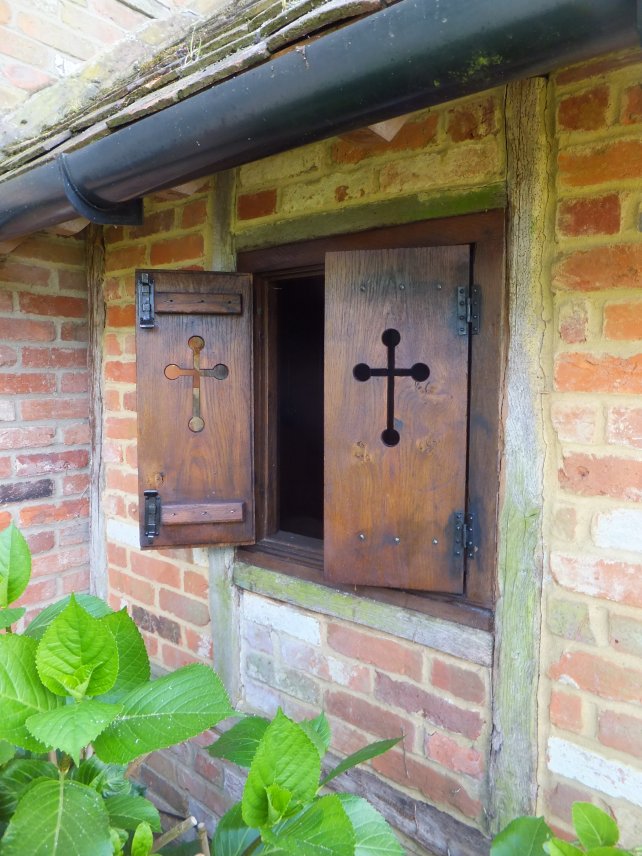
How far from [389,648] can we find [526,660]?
411 mm

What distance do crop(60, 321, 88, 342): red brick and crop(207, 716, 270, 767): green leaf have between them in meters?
1.84

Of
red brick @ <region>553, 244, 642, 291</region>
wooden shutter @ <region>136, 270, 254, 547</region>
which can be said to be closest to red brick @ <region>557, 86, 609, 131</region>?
red brick @ <region>553, 244, 642, 291</region>

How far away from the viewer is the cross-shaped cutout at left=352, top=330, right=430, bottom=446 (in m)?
1.55

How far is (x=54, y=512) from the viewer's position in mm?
2469

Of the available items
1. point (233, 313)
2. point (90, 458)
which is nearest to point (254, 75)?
point (233, 313)

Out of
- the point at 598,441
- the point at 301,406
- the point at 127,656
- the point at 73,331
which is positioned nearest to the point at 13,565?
the point at 127,656

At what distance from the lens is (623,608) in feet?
4.24

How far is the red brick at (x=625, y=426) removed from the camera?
1.25 m

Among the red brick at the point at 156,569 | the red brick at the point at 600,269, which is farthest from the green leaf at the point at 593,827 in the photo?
the red brick at the point at 156,569

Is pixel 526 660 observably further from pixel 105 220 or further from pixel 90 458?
pixel 90 458

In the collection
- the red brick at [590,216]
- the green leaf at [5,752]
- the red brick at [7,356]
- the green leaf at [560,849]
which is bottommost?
the green leaf at [560,849]

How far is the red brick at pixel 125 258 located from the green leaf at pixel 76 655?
174 centimetres

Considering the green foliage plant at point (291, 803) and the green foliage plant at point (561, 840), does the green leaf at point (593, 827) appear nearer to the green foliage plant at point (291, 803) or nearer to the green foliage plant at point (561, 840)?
the green foliage plant at point (561, 840)

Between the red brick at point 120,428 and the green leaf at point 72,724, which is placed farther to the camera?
the red brick at point 120,428
